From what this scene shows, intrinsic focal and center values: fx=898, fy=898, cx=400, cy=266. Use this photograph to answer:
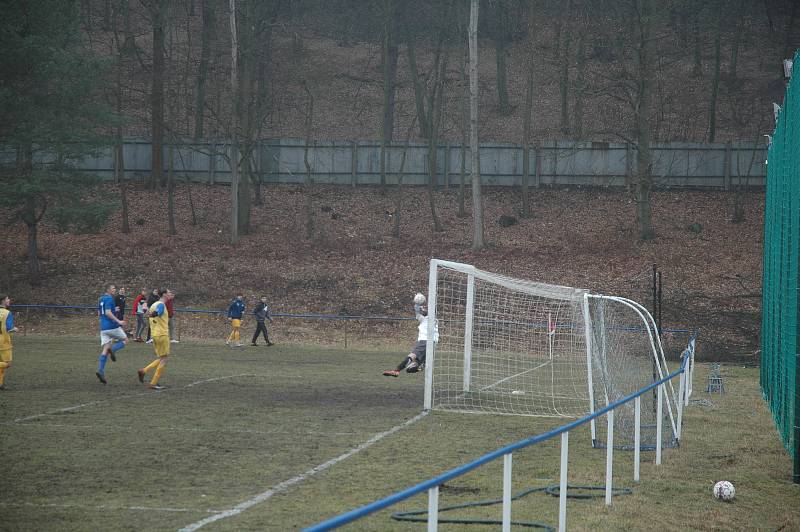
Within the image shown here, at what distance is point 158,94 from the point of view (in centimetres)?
4269

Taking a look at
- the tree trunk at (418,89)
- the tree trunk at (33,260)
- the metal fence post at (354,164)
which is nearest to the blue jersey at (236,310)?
the tree trunk at (33,260)

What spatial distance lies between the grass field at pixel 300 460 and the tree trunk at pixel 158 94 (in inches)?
992

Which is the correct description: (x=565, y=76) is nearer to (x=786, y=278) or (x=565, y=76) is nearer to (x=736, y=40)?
(x=736, y=40)

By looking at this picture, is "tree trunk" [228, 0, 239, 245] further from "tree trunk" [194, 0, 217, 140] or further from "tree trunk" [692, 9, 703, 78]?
"tree trunk" [692, 9, 703, 78]

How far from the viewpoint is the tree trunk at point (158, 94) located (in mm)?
41625

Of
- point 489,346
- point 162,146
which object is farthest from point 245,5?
point 489,346

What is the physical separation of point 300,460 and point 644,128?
3003 cm

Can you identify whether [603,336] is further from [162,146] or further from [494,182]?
[162,146]

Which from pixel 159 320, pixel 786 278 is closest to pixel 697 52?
pixel 786 278

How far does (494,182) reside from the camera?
150 ft

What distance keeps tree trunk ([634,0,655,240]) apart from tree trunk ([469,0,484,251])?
6.66m

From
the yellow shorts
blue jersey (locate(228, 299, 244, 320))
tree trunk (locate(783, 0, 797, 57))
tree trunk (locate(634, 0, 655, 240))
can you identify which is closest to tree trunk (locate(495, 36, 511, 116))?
tree trunk (locate(634, 0, 655, 240))

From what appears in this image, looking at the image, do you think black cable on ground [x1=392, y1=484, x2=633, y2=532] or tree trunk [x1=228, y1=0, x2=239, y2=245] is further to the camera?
tree trunk [x1=228, y1=0, x2=239, y2=245]

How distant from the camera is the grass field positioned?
28.7 ft
